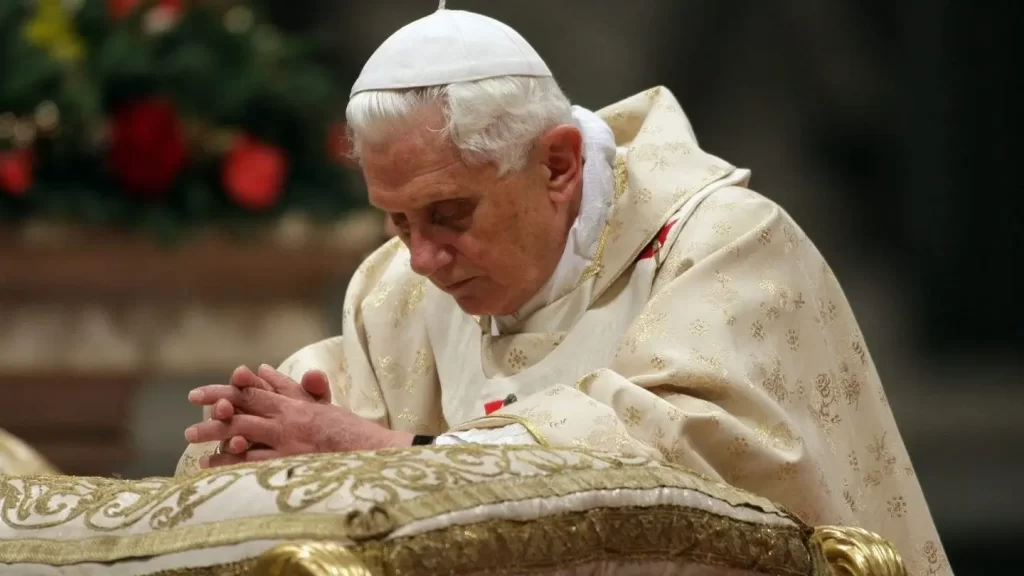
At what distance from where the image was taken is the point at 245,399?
3.00m

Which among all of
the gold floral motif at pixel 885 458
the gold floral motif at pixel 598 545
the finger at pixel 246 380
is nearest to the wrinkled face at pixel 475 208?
the finger at pixel 246 380

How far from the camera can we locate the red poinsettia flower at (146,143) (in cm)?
585

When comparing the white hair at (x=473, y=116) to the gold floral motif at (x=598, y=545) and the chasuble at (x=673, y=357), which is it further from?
the gold floral motif at (x=598, y=545)

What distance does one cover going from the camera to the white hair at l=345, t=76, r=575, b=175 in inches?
125

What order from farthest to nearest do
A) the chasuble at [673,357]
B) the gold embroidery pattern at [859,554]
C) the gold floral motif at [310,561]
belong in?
the chasuble at [673,357], the gold embroidery pattern at [859,554], the gold floral motif at [310,561]

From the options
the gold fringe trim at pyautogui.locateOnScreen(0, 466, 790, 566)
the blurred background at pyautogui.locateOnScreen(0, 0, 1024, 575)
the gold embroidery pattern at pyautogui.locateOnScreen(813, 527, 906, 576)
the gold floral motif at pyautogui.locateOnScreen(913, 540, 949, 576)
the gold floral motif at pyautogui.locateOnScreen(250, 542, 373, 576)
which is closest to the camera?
the gold floral motif at pyautogui.locateOnScreen(250, 542, 373, 576)

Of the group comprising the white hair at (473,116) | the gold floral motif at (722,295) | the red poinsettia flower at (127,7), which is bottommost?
the gold floral motif at (722,295)

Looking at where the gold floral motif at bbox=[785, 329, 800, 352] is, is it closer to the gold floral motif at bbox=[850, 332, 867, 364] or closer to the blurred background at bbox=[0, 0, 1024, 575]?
the gold floral motif at bbox=[850, 332, 867, 364]

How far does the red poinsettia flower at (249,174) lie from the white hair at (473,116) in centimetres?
279

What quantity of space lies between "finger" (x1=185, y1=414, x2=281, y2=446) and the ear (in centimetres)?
74

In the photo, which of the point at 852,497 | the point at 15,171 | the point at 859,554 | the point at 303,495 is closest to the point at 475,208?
the point at 852,497

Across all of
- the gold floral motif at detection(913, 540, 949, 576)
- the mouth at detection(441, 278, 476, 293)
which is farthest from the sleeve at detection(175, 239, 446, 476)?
the gold floral motif at detection(913, 540, 949, 576)

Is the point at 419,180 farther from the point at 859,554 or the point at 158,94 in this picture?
the point at 158,94

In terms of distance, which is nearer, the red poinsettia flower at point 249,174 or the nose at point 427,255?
the nose at point 427,255
